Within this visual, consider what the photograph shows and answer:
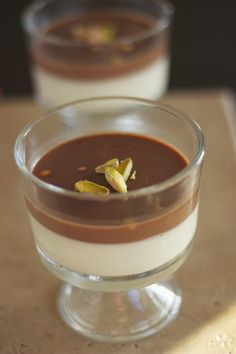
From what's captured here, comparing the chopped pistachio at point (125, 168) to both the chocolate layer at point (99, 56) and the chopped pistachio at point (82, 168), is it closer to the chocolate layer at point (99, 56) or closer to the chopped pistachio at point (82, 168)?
the chopped pistachio at point (82, 168)

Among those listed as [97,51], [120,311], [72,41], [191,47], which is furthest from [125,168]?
[191,47]

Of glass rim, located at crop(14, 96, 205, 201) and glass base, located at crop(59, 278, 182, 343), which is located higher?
glass rim, located at crop(14, 96, 205, 201)

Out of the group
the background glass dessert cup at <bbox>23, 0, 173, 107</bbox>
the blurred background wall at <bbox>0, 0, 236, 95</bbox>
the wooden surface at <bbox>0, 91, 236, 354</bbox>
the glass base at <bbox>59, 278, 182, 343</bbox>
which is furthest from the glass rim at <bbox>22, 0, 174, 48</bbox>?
the blurred background wall at <bbox>0, 0, 236, 95</bbox>

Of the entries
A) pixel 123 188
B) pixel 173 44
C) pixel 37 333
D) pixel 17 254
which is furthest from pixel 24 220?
pixel 173 44

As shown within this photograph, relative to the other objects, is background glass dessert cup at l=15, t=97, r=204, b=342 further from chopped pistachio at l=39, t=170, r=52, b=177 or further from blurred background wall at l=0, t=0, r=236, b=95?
blurred background wall at l=0, t=0, r=236, b=95

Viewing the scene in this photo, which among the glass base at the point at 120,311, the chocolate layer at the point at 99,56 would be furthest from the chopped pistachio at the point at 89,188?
the chocolate layer at the point at 99,56

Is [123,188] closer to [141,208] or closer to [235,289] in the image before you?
[141,208]
